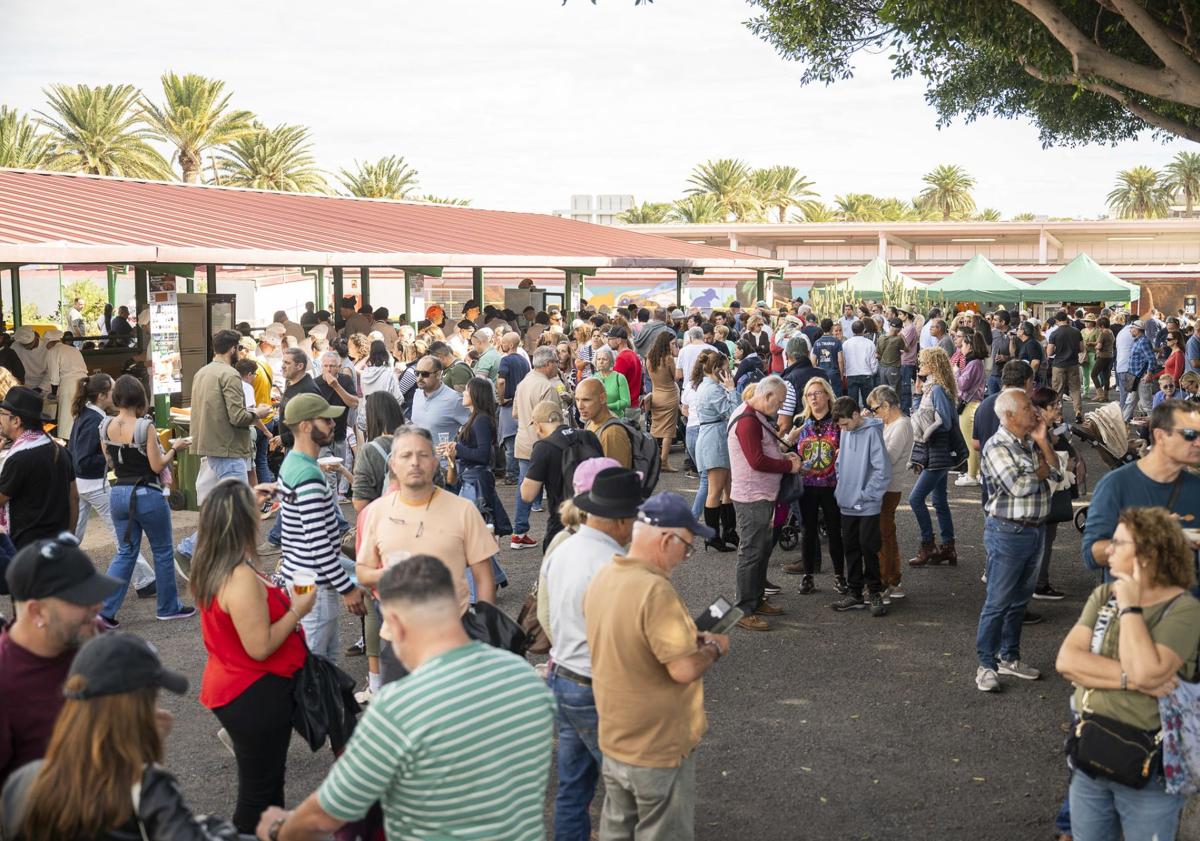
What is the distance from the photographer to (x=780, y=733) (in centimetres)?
650

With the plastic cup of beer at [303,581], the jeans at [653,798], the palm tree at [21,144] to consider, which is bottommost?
the jeans at [653,798]

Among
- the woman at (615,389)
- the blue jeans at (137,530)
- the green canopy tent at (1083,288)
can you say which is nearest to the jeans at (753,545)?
the woman at (615,389)

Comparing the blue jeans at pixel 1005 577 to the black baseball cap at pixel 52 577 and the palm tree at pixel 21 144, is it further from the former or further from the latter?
the palm tree at pixel 21 144

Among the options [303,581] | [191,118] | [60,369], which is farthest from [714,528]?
[191,118]

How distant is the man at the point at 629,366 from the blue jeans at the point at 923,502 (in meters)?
3.67

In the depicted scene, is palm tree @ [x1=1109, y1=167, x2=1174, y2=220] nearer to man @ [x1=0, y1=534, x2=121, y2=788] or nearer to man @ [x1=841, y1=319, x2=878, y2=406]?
man @ [x1=841, y1=319, x2=878, y2=406]

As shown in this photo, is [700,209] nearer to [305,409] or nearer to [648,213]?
[648,213]

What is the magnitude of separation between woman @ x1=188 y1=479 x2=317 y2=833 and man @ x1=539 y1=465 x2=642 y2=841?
1.04 meters

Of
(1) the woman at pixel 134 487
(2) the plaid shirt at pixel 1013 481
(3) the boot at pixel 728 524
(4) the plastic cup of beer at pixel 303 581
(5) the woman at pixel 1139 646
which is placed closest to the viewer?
(5) the woman at pixel 1139 646

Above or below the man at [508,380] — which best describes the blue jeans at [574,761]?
below

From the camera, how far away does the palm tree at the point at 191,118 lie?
46688mm

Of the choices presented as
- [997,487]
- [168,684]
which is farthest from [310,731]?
[997,487]

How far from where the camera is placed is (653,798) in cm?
411

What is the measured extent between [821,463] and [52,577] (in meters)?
6.32
